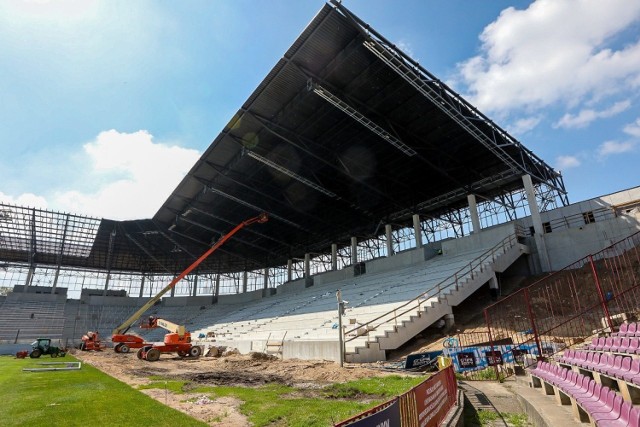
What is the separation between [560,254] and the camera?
25141 millimetres

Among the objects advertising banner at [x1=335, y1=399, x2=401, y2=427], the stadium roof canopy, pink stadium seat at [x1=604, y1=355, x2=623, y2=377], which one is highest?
the stadium roof canopy

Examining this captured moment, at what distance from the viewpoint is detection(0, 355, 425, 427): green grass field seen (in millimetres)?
7047

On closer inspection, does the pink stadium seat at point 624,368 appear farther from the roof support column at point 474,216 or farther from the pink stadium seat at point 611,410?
the roof support column at point 474,216

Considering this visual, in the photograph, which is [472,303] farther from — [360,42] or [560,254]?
[360,42]

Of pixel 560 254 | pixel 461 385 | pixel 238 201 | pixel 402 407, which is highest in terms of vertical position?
pixel 238 201

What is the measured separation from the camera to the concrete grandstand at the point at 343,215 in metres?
20.1

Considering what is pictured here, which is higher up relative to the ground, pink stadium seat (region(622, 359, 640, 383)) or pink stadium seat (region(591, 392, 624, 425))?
pink stadium seat (region(622, 359, 640, 383))

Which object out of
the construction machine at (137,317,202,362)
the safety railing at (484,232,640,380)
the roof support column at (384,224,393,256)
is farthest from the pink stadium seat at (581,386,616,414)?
the roof support column at (384,224,393,256)

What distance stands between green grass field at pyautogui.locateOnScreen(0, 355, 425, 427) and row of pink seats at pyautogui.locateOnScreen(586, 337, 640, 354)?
445cm

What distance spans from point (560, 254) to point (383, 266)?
1668cm

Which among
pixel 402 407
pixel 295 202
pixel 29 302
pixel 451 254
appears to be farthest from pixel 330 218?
pixel 29 302

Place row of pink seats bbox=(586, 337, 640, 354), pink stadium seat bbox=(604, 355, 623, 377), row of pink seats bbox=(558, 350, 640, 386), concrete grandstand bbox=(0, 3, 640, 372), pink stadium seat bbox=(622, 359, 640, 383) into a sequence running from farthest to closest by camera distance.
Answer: concrete grandstand bbox=(0, 3, 640, 372) < row of pink seats bbox=(586, 337, 640, 354) < pink stadium seat bbox=(604, 355, 623, 377) < row of pink seats bbox=(558, 350, 640, 386) < pink stadium seat bbox=(622, 359, 640, 383)

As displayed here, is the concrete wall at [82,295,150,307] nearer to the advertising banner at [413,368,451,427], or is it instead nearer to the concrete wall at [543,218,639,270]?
the concrete wall at [543,218,639,270]

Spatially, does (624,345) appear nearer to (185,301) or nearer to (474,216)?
(474,216)
